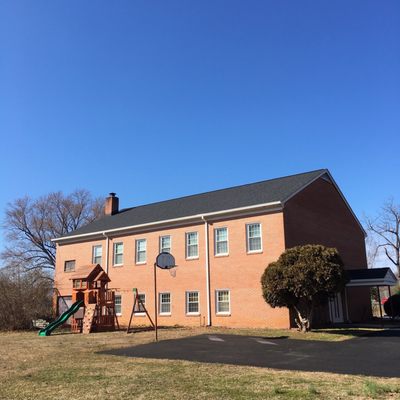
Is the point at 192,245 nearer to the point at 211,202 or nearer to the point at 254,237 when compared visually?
the point at 211,202

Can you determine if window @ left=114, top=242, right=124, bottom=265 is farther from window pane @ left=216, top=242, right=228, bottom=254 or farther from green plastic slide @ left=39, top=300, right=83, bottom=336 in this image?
window pane @ left=216, top=242, right=228, bottom=254

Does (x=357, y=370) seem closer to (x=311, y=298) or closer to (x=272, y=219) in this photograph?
(x=311, y=298)

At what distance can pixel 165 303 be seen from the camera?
28.3 m

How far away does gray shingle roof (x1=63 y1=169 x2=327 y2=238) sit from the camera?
2595cm

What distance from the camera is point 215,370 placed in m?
10.2

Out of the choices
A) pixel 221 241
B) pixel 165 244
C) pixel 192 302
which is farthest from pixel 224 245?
pixel 165 244

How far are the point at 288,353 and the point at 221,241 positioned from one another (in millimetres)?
13307

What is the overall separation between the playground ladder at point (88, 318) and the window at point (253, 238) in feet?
29.3

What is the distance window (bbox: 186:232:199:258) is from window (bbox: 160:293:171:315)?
3.06 meters

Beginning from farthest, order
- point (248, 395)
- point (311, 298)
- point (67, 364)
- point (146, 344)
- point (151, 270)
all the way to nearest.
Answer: point (151, 270)
point (311, 298)
point (146, 344)
point (67, 364)
point (248, 395)

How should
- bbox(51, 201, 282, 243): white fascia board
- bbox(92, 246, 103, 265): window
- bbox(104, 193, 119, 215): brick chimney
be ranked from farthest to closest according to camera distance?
bbox(104, 193, 119, 215): brick chimney
bbox(92, 246, 103, 265): window
bbox(51, 201, 282, 243): white fascia board

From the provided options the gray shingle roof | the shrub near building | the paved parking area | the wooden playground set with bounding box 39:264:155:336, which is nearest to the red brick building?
the gray shingle roof

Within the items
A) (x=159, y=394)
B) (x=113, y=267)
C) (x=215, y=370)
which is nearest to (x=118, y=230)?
(x=113, y=267)

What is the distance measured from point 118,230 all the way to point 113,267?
106 inches
